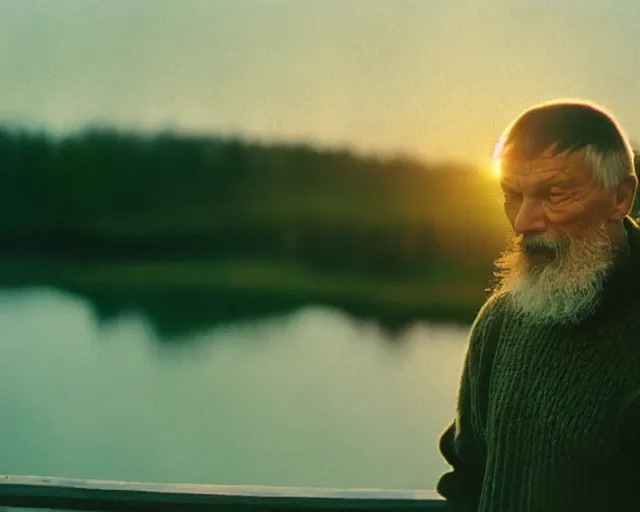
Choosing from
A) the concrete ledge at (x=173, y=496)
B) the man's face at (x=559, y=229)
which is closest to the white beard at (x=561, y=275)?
the man's face at (x=559, y=229)

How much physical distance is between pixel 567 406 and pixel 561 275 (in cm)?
14

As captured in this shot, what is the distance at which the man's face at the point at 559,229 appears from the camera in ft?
3.05

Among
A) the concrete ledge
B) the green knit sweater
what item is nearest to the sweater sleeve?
the green knit sweater

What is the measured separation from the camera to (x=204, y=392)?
7.11ft

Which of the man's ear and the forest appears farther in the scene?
the forest

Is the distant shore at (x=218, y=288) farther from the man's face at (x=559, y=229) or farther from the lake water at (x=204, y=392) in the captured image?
the man's face at (x=559, y=229)

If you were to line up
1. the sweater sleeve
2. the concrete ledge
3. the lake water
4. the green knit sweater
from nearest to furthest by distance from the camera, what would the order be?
the green knit sweater, the sweater sleeve, the concrete ledge, the lake water

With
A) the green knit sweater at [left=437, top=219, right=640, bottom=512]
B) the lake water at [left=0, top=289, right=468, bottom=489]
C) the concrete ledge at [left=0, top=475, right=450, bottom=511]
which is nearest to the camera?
the green knit sweater at [left=437, top=219, right=640, bottom=512]

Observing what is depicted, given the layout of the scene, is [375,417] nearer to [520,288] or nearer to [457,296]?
[457,296]

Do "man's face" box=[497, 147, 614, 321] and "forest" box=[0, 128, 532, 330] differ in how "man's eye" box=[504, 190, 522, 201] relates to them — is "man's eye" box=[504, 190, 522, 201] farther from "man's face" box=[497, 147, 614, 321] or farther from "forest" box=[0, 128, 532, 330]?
"forest" box=[0, 128, 532, 330]

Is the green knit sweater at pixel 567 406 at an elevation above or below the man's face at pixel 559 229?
below

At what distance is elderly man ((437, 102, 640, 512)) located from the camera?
90 centimetres

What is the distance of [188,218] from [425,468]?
2.80ft

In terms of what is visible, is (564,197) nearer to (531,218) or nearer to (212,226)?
(531,218)
